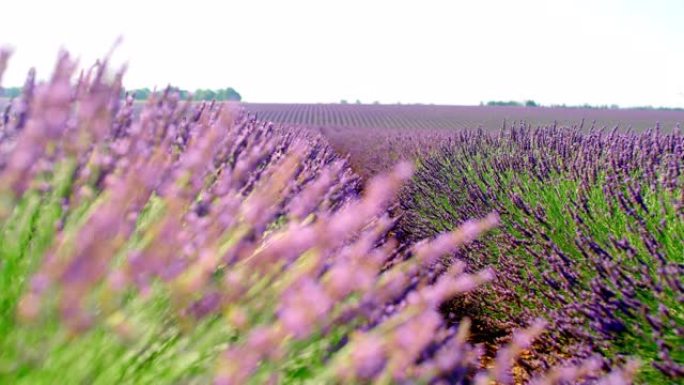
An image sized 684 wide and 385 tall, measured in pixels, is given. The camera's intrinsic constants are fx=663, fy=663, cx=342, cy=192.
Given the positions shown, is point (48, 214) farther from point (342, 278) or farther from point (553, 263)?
point (553, 263)

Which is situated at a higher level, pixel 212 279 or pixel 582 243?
pixel 212 279

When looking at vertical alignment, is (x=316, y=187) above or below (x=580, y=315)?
above

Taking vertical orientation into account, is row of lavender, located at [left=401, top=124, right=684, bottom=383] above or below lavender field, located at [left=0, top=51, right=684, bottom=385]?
below

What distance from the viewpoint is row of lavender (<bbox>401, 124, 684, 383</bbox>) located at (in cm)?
194

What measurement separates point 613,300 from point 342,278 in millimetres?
1309

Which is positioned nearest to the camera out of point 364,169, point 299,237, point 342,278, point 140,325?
point 342,278

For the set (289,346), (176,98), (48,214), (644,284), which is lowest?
(644,284)

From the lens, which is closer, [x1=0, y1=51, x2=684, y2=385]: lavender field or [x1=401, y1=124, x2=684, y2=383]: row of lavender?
[x1=0, y1=51, x2=684, y2=385]: lavender field

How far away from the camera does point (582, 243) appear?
241cm

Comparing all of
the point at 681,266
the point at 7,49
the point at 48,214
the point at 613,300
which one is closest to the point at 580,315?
the point at 613,300

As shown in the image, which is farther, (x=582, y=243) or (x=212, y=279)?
(x=582, y=243)

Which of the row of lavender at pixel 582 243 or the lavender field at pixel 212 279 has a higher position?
the lavender field at pixel 212 279

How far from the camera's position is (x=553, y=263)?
7.65 feet

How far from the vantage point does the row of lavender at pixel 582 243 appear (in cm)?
194
